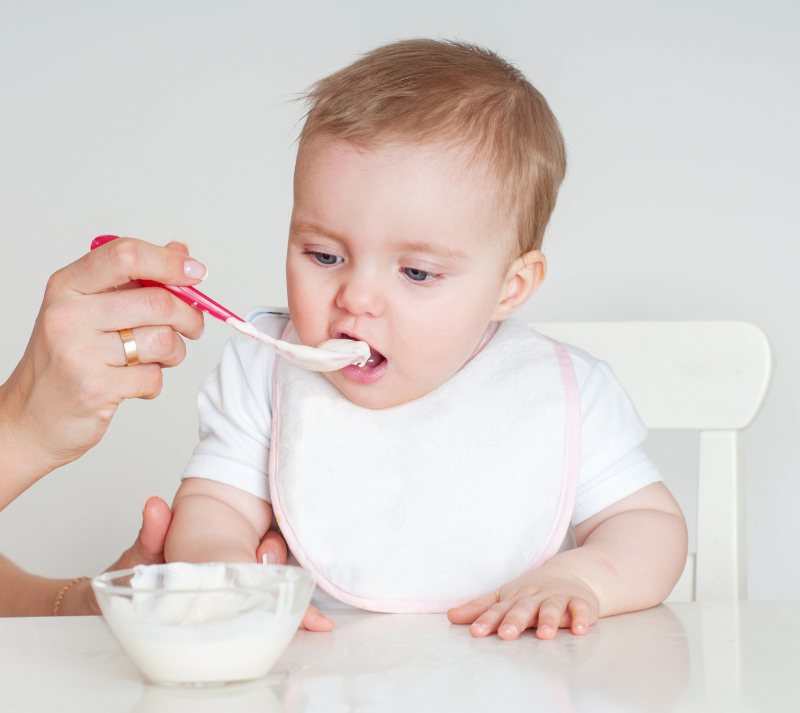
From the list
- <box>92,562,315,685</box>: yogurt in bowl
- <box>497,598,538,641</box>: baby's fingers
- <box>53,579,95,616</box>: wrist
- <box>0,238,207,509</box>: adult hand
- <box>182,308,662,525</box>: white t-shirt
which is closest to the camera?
<box>92,562,315,685</box>: yogurt in bowl

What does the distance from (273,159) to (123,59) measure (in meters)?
0.48

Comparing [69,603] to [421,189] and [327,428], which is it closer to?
[327,428]

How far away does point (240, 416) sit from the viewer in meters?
1.13

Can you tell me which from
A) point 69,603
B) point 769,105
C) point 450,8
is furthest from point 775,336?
point 69,603

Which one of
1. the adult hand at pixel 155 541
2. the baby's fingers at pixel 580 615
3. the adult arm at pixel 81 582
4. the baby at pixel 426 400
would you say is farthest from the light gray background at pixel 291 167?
the baby's fingers at pixel 580 615

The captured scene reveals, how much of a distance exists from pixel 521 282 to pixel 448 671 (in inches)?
24.3

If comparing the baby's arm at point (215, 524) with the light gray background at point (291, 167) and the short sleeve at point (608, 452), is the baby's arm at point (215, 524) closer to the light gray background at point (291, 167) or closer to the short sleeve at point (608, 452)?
the short sleeve at point (608, 452)

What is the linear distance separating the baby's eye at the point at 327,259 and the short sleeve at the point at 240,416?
0.23 m

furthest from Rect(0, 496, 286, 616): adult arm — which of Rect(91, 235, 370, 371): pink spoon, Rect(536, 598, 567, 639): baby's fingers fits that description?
Rect(536, 598, 567, 639): baby's fingers

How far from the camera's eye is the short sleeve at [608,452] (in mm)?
1034

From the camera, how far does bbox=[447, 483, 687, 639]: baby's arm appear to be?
768 millimetres

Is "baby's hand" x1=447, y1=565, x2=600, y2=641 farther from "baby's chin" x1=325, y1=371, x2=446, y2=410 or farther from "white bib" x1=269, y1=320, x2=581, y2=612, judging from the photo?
"baby's chin" x1=325, y1=371, x2=446, y2=410

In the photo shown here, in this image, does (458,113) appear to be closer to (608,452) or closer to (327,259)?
(327,259)

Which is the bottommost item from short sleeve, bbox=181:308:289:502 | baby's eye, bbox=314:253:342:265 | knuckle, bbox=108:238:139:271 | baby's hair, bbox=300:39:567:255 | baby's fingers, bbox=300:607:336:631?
baby's fingers, bbox=300:607:336:631
